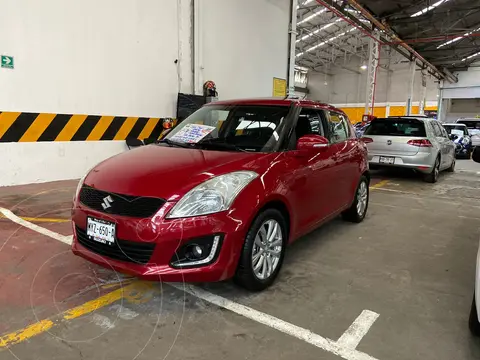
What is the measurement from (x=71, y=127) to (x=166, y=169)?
170 inches

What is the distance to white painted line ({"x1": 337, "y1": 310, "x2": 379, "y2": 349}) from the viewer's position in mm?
1986

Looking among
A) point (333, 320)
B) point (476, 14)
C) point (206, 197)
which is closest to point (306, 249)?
point (333, 320)

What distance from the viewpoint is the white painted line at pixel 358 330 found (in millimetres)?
1986

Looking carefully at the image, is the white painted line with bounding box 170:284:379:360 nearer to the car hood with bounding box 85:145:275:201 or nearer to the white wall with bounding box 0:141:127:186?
the car hood with bounding box 85:145:275:201

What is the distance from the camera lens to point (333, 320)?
221cm

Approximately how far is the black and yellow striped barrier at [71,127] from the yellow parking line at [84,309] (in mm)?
4047

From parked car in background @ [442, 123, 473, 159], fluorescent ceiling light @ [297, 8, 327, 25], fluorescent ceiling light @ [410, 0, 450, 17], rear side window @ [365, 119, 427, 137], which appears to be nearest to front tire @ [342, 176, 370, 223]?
rear side window @ [365, 119, 427, 137]

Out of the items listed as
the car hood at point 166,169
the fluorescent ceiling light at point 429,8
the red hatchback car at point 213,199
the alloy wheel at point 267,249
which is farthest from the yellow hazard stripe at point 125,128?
the fluorescent ceiling light at point 429,8

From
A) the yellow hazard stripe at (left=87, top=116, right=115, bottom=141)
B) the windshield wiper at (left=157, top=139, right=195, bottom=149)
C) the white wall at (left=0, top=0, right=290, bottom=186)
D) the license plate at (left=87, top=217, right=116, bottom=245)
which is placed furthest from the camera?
the yellow hazard stripe at (left=87, top=116, right=115, bottom=141)

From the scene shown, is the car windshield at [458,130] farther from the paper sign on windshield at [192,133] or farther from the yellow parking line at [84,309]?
the yellow parking line at [84,309]

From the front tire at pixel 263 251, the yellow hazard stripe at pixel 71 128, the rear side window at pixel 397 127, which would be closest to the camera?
the front tire at pixel 263 251

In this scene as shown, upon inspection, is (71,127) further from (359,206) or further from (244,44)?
(359,206)

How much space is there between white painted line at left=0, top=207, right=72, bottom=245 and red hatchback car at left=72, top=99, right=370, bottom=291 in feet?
3.54

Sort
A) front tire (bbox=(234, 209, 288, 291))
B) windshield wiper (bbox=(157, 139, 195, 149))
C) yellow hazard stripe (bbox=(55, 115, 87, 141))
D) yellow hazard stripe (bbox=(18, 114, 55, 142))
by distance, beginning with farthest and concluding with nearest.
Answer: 1. yellow hazard stripe (bbox=(55, 115, 87, 141))
2. yellow hazard stripe (bbox=(18, 114, 55, 142))
3. windshield wiper (bbox=(157, 139, 195, 149))
4. front tire (bbox=(234, 209, 288, 291))
